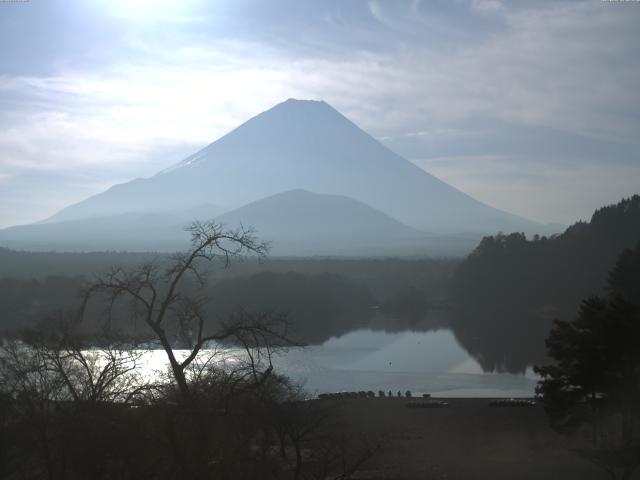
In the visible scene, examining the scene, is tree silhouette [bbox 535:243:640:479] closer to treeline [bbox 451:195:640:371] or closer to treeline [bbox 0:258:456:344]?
treeline [bbox 0:258:456:344]

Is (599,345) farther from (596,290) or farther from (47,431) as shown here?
(596,290)

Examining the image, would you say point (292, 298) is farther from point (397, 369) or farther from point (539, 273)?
point (397, 369)

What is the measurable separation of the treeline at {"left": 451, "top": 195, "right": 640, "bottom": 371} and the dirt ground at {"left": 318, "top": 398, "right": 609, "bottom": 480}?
1778 centimetres

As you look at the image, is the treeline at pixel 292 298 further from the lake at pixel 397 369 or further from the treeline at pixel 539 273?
the treeline at pixel 539 273

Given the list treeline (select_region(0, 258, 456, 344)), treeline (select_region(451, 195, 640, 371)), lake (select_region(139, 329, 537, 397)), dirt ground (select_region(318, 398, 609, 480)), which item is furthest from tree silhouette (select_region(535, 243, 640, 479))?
treeline (select_region(451, 195, 640, 371))

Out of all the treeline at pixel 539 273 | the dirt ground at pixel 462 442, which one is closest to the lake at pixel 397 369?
the dirt ground at pixel 462 442

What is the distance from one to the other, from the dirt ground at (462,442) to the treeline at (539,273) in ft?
58.3

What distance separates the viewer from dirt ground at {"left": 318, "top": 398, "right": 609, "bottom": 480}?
9.67 m

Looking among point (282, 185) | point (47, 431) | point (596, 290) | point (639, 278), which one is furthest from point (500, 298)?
point (282, 185)

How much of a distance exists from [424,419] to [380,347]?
41.2 feet

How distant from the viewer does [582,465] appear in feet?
31.2

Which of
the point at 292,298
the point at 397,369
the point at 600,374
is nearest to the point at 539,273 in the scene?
the point at 292,298

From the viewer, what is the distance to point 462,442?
12.3 metres

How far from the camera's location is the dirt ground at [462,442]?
9.67m
